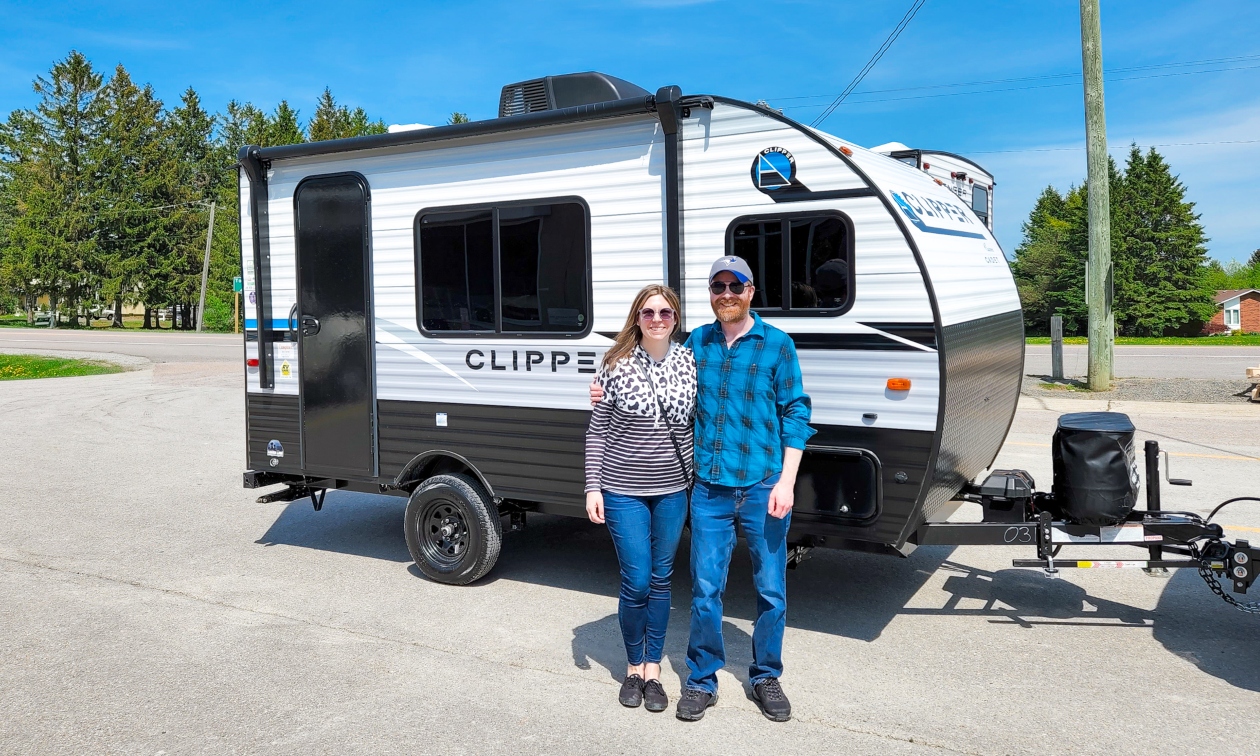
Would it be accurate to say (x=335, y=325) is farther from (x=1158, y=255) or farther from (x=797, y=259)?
(x=1158, y=255)

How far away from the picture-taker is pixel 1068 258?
51.7 m

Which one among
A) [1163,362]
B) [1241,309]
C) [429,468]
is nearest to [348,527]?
[429,468]

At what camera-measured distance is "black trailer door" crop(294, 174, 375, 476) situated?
6.32 meters

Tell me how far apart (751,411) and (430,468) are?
9.34 feet

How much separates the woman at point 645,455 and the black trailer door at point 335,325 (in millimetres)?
2626

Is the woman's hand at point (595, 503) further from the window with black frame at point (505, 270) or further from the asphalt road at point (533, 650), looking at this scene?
the window with black frame at point (505, 270)

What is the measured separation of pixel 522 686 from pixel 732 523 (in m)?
1.23

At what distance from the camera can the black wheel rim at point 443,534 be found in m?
6.08

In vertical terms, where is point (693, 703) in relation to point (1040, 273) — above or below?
below

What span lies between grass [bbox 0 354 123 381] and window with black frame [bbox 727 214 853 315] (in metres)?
21.0

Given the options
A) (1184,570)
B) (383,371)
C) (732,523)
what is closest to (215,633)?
(383,371)

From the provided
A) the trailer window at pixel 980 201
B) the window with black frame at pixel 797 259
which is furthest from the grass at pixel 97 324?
the window with black frame at pixel 797 259

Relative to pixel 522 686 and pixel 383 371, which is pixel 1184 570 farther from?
pixel 383 371

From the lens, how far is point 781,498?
3994 millimetres
